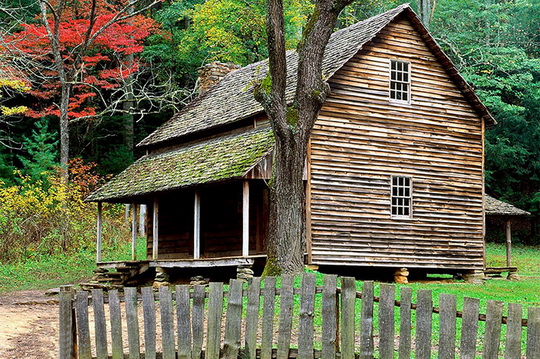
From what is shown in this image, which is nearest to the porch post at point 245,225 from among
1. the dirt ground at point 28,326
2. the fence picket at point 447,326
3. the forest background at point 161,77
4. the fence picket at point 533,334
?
the dirt ground at point 28,326

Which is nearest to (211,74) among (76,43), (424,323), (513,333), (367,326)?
(76,43)

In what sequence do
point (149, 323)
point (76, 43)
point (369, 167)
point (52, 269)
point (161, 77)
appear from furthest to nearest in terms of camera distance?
point (161, 77) → point (76, 43) → point (52, 269) → point (369, 167) → point (149, 323)

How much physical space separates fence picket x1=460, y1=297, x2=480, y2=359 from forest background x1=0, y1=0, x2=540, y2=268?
2443cm

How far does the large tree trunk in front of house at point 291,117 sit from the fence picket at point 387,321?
8.22 meters

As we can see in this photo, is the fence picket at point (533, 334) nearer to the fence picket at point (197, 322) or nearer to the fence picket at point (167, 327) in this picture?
the fence picket at point (197, 322)

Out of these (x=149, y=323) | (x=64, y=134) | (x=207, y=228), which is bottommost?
(x=149, y=323)

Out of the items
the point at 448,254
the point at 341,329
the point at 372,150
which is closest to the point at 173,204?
the point at 372,150

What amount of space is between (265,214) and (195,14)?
19333 millimetres

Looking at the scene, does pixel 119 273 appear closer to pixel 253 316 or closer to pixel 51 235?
pixel 51 235

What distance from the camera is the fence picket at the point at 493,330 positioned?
23.7 feet

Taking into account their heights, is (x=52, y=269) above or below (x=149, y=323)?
below

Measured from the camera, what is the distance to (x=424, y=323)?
7863 mm

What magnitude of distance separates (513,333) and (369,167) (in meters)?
14.8

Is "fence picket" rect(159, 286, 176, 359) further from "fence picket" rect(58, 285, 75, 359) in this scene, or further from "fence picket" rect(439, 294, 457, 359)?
"fence picket" rect(439, 294, 457, 359)
